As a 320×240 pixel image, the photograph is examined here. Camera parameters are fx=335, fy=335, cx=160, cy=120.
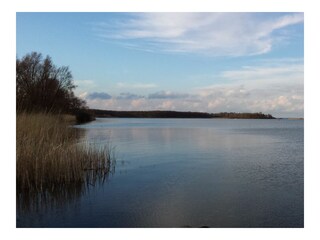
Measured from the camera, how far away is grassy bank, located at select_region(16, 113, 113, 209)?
18.5 ft

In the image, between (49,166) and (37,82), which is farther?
(37,82)

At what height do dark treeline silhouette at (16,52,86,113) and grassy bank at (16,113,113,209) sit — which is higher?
dark treeline silhouette at (16,52,86,113)

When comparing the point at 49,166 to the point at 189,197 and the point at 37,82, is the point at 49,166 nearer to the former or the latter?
the point at 189,197

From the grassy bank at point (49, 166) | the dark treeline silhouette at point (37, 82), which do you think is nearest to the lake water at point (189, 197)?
the grassy bank at point (49, 166)

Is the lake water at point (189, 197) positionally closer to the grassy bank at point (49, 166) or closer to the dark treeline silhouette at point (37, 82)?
the grassy bank at point (49, 166)

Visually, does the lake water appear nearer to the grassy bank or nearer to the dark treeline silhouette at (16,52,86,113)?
the grassy bank

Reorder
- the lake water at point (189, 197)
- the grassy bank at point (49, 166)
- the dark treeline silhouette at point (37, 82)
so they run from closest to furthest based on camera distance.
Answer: the lake water at point (189, 197) < the grassy bank at point (49, 166) < the dark treeline silhouette at point (37, 82)

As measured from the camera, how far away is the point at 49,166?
6066 millimetres

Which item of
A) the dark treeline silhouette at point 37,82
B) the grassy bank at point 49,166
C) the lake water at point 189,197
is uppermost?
the dark treeline silhouette at point 37,82

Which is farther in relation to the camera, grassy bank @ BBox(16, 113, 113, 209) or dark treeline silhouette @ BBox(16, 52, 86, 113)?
dark treeline silhouette @ BBox(16, 52, 86, 113)

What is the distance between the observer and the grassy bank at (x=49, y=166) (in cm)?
565

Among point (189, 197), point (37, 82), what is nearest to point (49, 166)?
point (189, 197)

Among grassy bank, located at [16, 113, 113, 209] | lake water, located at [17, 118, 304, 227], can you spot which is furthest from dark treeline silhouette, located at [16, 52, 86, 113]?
lake water, located at [17, 118, 304, 227]
